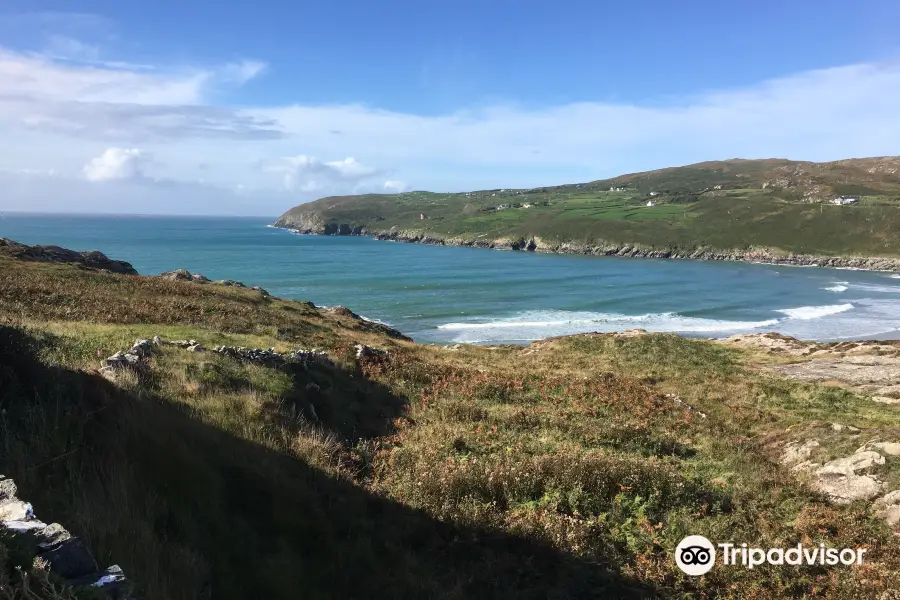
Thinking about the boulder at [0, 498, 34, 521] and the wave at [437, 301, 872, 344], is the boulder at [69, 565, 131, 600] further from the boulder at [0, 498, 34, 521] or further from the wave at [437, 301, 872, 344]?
the wave at [437, 301, 872, 344]

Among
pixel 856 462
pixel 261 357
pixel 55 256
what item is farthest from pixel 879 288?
pixel 55 256

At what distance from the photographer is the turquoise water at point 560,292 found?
63438mm

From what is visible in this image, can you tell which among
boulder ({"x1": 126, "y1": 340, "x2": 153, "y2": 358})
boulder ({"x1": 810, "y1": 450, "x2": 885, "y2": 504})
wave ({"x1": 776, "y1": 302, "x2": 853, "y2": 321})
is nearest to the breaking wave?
wave ({"x1": 776, "y1": 302, "x2": 853, "y2": 321})

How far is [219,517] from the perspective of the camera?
19.9 ft

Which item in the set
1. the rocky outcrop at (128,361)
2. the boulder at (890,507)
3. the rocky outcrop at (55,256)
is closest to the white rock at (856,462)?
the boulder at (890,507)

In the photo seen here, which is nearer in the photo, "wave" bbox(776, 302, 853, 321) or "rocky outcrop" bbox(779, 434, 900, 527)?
"rocky outcrop" bbox(779, 434, 900, 527)

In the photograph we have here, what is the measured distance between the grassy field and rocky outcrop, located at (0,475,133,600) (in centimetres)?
61

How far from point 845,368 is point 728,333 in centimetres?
3126

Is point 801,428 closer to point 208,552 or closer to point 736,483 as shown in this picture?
point 736,483

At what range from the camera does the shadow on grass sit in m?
5.01

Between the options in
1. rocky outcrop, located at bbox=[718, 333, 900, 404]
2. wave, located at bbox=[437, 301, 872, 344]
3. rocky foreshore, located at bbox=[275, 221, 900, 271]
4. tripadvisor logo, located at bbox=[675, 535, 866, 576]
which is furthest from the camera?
rocky foreshore, located at bbox=[275, 221, 900, 271]

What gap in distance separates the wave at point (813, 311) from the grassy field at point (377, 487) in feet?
218

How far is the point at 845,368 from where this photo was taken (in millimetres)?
30156

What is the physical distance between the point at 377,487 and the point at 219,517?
3.15m
